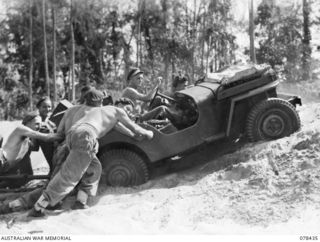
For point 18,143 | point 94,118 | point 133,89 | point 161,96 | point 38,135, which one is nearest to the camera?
point 94,118

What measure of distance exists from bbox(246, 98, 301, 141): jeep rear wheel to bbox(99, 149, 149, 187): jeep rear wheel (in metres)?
1.52

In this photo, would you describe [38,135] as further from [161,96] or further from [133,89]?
[161,96]

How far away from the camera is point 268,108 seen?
260 inches

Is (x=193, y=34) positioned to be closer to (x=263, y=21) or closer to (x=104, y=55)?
(x=263, y=21)

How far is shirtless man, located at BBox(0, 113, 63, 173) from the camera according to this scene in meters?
6.19

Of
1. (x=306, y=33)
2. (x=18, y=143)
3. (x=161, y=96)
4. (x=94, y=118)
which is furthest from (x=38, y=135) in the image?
(x=306, y=33)

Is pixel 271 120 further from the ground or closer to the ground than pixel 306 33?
closer to the ground

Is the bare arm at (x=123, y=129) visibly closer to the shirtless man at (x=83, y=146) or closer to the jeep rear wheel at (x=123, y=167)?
the shirtless man at (x=83, y=146)

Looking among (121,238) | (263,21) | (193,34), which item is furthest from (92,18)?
(121,238)

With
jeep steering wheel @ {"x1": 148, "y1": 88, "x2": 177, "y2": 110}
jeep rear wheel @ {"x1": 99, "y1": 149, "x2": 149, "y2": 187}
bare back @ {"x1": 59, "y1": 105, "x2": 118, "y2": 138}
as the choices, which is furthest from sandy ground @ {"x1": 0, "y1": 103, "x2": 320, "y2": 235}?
jeep steering wheel @ {"x1": 148, "y1": 88, "x2": 177, "y2": 110}

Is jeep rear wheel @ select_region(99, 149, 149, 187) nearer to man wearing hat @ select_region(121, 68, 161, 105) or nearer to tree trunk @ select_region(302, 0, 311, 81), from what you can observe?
man wearing hat @ select_region(121, 68, 161, 105)

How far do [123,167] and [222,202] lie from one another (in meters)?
1.45

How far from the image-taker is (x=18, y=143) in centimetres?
627

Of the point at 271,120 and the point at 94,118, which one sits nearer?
the point at 94,118
